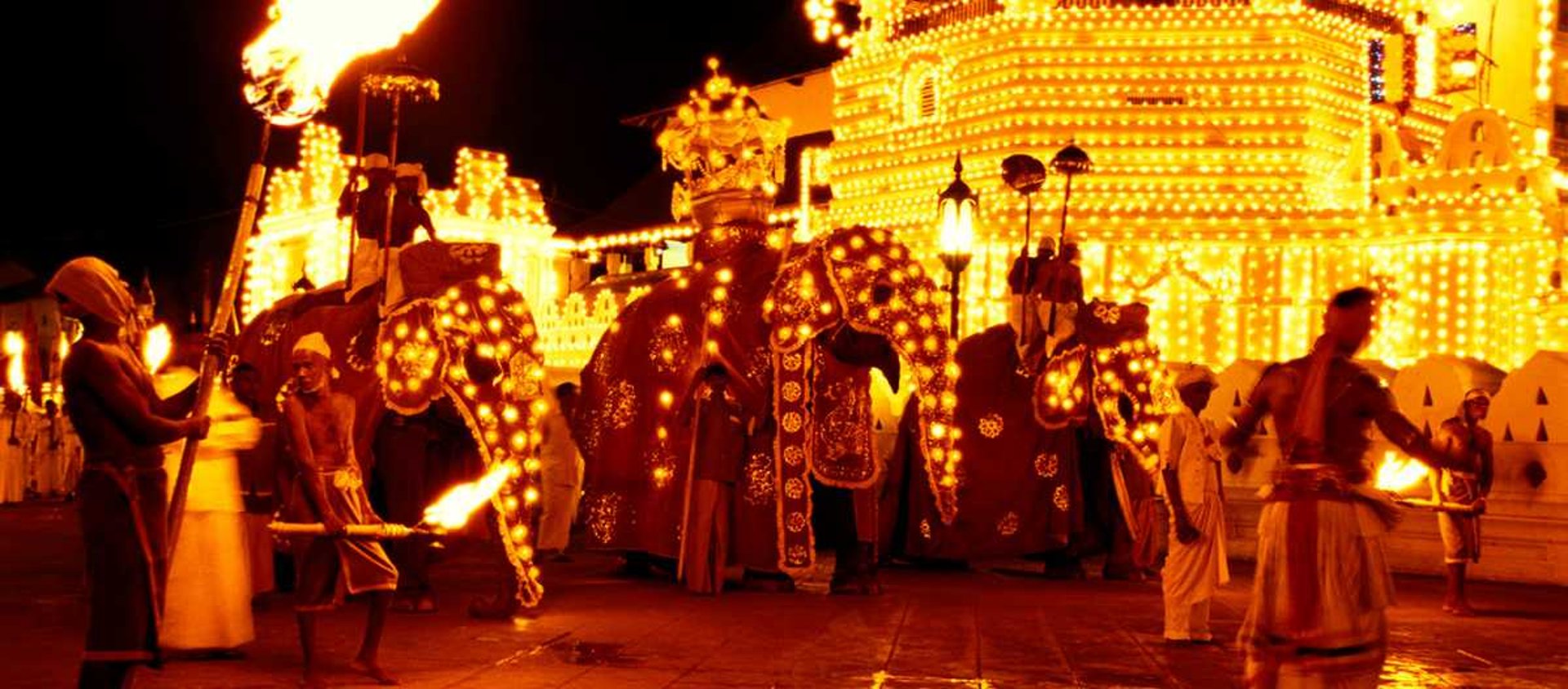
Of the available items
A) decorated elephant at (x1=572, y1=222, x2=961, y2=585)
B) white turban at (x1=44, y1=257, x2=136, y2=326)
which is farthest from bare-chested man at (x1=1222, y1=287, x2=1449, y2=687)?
decorated elephant at (x1=572, y1=222, x2=961, y2=585)

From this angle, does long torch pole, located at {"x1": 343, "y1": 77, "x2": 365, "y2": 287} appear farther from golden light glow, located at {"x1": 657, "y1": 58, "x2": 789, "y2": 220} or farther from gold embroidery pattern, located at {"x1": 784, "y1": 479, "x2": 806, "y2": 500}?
gold embroidery pattern, located at {"x1": 784, "y1": 479, "x2": 806, "y2": 500}

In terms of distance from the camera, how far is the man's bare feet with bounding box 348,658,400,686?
8.02 m

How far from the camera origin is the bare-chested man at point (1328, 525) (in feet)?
20.5

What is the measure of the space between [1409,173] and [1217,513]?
14.1 m

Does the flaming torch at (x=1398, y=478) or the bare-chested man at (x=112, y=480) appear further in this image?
the flaming torch at (x=1398, y=478)

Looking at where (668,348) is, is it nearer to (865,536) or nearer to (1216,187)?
(865,536)

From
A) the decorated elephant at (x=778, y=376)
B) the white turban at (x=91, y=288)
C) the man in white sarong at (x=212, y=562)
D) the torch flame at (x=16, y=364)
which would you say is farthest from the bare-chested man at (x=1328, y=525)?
the torch flame at (x=16, y=364)

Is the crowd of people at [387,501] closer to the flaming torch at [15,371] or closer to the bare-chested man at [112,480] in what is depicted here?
the bare-chested man at [112,480]

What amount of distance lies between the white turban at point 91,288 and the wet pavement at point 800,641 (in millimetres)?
2244

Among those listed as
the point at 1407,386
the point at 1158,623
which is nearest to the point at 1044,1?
the point at 1407,386

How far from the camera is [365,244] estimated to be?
12.5 m

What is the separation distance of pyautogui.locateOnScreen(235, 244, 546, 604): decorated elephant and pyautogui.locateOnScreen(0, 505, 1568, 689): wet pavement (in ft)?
2.74

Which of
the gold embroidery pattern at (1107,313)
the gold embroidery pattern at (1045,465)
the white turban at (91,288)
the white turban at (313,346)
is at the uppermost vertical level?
the gold embroidery pattern at (1107,313)

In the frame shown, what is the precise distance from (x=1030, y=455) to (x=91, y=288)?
378 inches
